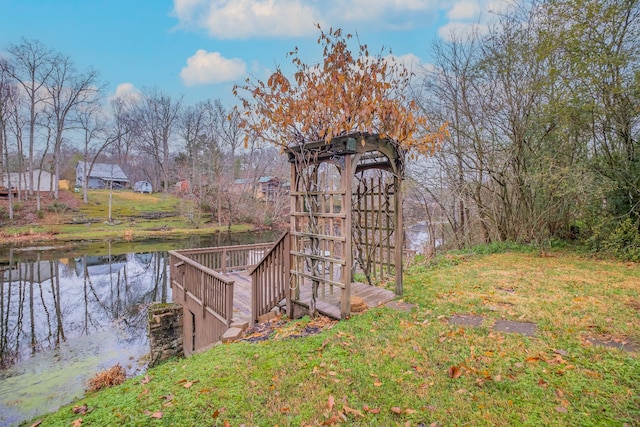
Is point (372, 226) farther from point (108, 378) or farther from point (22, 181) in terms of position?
point (22, 181)

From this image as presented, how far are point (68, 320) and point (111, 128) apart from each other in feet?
78.2

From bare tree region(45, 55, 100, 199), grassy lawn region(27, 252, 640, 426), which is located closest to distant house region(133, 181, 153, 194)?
bare tree region(45, 55, 100, 199)

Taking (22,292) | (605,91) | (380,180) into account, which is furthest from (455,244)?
(22,292)

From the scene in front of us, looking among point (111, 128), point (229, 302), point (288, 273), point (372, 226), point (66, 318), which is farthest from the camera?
point (111, 128)

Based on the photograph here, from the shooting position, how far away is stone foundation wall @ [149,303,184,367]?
6.18 metres

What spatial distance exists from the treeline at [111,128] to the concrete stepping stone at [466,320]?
1933cm

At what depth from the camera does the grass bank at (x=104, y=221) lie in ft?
61.3

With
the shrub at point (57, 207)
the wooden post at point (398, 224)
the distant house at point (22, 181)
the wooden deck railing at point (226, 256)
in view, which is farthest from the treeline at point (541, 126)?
the distant house at point (22, 181)

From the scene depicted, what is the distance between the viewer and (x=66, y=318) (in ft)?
26.4

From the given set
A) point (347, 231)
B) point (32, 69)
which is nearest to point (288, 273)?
point (347, 231)

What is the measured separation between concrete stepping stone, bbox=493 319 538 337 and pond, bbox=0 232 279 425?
19.8ft

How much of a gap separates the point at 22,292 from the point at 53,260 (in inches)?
176

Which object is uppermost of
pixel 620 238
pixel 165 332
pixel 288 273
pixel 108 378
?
pixel 620 238

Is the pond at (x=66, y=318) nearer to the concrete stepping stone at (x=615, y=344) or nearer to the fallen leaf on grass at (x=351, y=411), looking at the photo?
the fallen leaf on grass at (x=351, y=411)
